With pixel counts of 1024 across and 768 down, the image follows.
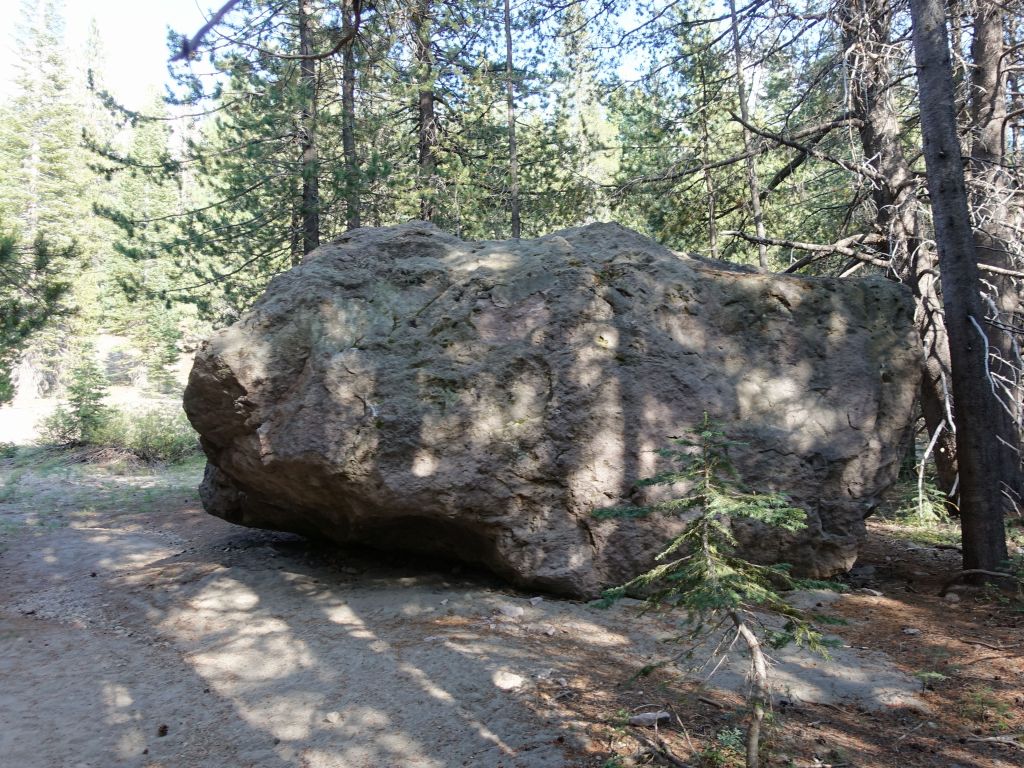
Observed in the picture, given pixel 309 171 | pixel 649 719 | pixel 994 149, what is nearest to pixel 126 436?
pixel 309 171

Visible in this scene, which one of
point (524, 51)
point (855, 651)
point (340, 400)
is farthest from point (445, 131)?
point (855, 651)

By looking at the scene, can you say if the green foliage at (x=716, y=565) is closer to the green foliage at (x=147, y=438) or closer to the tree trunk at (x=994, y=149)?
the tree trunk at (x=994, y=149)

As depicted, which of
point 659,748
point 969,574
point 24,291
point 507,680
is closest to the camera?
point 659,748

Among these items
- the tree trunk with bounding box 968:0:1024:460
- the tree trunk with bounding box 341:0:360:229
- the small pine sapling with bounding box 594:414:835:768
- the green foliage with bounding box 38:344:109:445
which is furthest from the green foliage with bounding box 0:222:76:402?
the tree trunk with bounding box 968:0:1024:460

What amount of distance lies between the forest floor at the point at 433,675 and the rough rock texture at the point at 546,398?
64 centimetres

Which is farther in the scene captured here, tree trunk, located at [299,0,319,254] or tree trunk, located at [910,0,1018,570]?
tree trunk, located at [299,0,319,254]

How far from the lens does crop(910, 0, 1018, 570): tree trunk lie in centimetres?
566

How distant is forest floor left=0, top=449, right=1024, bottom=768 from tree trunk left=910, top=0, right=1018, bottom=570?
2.04 ft

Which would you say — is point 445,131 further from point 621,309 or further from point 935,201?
point 935,201

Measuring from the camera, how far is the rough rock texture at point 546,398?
5.55 m

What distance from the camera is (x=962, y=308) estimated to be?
5.72 metres

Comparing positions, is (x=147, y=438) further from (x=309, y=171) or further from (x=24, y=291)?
(x=24, y=291)

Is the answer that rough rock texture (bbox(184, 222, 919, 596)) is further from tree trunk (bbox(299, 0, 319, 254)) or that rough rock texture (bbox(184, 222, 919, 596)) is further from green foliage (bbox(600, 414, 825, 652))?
tree trunk (bbox(299, 0, 319, 254))

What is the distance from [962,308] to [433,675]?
17.4 feet
